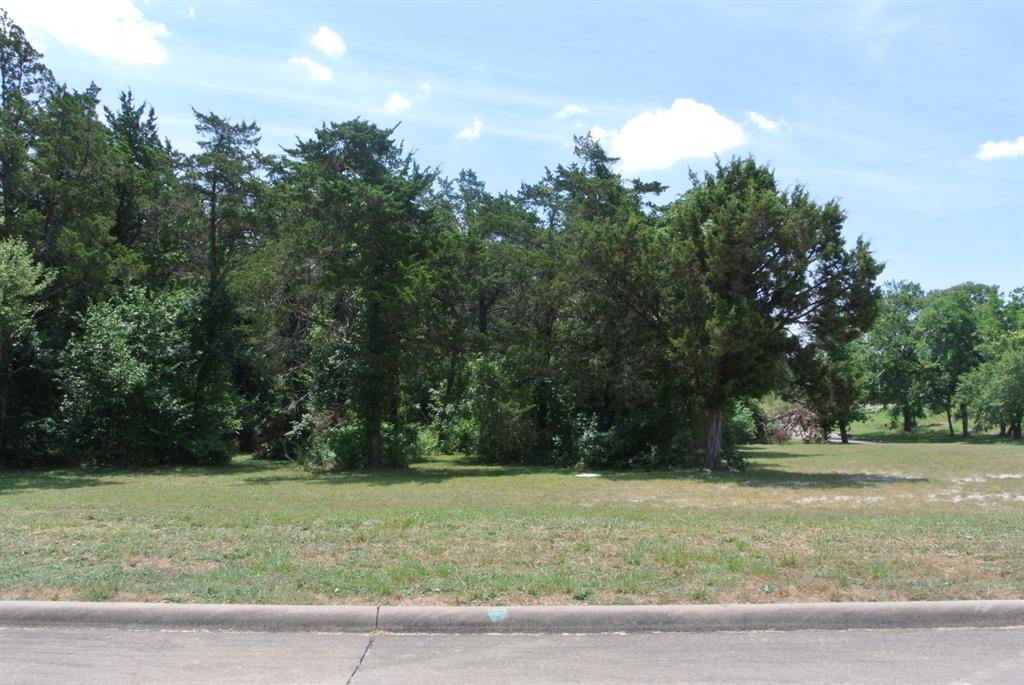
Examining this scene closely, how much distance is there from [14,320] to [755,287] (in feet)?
74.8

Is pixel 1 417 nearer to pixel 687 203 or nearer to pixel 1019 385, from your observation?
pixel 687 203

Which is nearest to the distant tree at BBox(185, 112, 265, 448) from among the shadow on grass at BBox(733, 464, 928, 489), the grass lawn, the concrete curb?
the grass lawn

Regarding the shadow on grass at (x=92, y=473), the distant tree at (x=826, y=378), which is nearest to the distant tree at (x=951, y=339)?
the distant tree at (x=826, y=378)

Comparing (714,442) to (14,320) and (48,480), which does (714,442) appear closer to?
(48,480)

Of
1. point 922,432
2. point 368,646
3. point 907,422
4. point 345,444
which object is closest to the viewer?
point 368,646

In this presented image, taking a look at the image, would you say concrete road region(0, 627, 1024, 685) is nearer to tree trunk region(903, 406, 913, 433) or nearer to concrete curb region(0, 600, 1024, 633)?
concrete curb region(0, 600, 1024, 633)

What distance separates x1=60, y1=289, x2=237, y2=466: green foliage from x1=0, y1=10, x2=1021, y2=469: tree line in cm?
9

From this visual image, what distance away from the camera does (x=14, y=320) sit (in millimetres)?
23672

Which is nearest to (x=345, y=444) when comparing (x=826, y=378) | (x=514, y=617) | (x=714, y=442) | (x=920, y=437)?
(x=714, y=442)

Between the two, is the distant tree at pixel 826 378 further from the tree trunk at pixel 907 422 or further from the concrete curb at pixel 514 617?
the tree trunk at pixel 907 422

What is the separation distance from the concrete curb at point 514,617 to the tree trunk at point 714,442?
2014 cm

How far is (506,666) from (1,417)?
28655 millimetres

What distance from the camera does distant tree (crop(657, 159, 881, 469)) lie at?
2386 centimetres

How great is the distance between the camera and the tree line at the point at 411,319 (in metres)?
24.9
